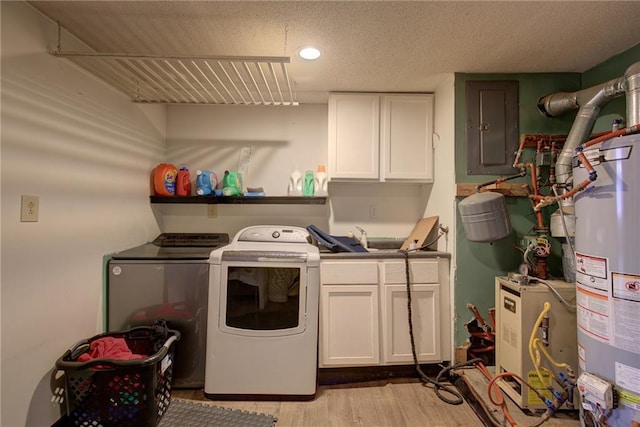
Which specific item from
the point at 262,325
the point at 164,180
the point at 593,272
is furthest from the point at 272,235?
the point at 593,272

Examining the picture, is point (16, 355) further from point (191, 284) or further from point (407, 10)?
point (407, 10)

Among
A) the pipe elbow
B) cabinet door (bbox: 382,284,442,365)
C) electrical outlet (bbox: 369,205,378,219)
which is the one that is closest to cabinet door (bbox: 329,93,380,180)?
electrical outlet (bbox: 369,205,378,219)

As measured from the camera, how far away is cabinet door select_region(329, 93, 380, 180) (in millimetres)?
2371

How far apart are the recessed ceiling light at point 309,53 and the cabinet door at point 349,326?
156 cm

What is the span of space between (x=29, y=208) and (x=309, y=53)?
170 centimetres

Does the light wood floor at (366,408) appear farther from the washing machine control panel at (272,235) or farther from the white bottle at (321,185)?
the white bottle at (321,185)

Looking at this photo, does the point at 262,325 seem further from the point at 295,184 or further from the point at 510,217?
the point at 510,217

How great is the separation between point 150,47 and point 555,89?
2.77m

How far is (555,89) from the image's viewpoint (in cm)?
205

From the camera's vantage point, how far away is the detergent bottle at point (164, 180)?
7.84 ft

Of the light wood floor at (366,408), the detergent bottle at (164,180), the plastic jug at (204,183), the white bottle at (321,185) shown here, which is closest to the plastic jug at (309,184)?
the white bottle at (321,185)

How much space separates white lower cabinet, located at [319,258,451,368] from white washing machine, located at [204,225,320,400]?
273 millimetres

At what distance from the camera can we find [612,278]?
44.4 inches

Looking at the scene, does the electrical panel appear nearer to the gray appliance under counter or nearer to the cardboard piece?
the cardboard piece
